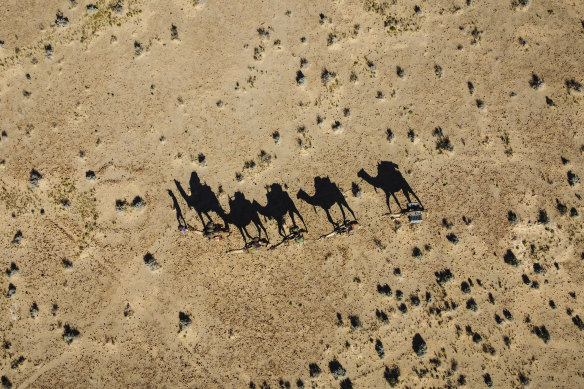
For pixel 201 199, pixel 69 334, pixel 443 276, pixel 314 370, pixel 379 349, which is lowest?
pixel 379 349

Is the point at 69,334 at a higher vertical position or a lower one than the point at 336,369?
higher

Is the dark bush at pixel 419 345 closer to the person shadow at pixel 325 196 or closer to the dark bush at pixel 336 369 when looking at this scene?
the dark bush at pixel 336 369

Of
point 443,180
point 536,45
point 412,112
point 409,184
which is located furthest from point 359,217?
point 536,45

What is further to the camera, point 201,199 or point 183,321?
point 201,199

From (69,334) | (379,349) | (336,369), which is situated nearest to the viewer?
(336,369)

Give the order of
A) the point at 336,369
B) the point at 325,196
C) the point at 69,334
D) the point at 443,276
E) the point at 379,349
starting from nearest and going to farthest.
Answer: the point at 336,369, the point at 379,349, the point at 69,334, the point at 443,276, the point at 325,196

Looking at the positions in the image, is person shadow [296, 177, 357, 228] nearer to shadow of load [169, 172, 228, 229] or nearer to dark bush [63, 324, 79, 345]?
shadow of load [169, 172, 228, 229]

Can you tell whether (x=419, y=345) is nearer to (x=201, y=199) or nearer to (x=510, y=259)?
(x=510, y=259)

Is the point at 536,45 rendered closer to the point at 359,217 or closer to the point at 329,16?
the point at 329,16

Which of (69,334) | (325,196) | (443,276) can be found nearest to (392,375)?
(443,276)
